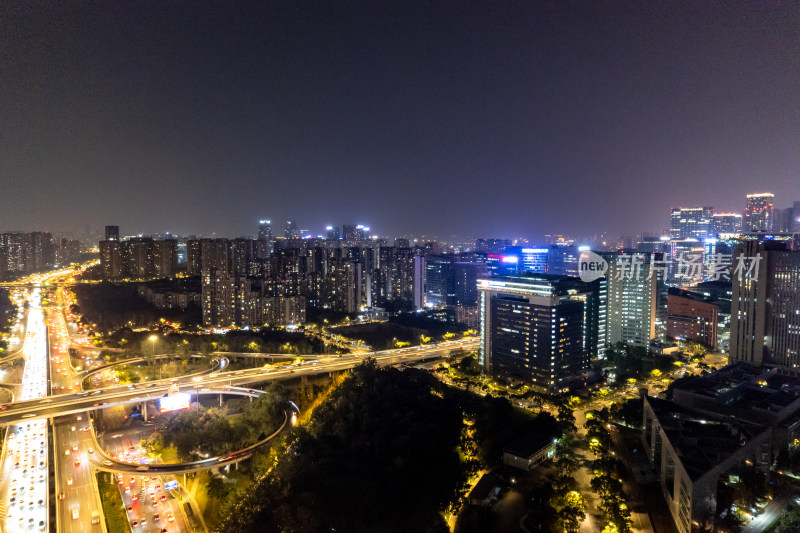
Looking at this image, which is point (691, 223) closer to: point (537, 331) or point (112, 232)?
point (537, 331)

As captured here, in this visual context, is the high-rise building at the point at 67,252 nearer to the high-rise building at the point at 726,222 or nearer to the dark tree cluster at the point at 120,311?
the dark tree cluster at the point at 120,311

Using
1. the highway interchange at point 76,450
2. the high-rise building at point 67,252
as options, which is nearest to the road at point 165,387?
the highway interchange at point 76,450

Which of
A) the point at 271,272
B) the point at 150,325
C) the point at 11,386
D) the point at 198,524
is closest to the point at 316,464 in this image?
the point at 198,524

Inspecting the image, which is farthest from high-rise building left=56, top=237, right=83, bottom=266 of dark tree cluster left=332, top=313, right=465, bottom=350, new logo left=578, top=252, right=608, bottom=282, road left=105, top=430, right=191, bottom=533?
new logo left=578, top=252, right=608, bottom=282

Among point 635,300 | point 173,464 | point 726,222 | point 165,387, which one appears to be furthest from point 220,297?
point 726,222

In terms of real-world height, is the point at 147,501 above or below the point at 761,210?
below

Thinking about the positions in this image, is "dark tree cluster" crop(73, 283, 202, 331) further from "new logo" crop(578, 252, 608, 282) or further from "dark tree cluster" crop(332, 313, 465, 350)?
"new logo" crop(578, 252, 608, 282)
